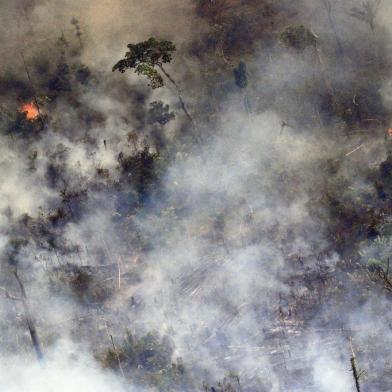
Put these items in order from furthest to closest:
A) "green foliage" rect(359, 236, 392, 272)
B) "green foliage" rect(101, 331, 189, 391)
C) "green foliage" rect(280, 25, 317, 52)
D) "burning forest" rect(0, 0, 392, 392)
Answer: "green foliage" rect(280, 25, 317, 52) < "green foliage" rect(359, 236, 392, 272) < "burning forest" rect(0, 0, 392, 392) < "green foliage" rect(101, 331, 189, 391)

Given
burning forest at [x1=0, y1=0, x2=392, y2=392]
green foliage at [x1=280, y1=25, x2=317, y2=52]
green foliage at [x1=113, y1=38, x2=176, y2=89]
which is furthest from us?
green foliage at [x1=280, y1=25, x2=317, y2=52]

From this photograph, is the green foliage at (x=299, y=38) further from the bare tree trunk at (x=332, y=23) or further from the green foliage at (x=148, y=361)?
the green foliage at (x=148, y=361)

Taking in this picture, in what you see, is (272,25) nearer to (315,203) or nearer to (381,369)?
(315,203)

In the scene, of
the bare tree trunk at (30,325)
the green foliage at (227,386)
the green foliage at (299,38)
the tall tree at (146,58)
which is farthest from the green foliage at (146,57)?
the green foliage at (227,386)

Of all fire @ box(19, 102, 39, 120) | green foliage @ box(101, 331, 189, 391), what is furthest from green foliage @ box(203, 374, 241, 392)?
fire @ box(19, 102, 39, 120)

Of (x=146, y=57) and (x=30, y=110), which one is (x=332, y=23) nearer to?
(x=146, y=57)

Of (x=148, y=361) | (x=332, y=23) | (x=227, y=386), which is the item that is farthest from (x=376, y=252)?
(x=332, y=23)

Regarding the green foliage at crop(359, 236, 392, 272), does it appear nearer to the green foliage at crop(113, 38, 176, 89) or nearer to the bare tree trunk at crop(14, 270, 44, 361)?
the green foliage at crop(113, 38, 176, 89)
